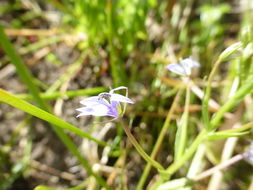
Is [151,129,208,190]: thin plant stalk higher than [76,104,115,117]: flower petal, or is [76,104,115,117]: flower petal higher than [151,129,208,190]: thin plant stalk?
[76,104,115,117]: flower petal

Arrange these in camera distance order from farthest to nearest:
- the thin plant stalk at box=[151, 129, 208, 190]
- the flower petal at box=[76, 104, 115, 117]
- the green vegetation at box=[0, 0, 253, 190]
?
1. the green vegetation at box=[0, 0, 253, 190]
2. the thin plant stalk at box=[151, 129, 208, 190]
3. the flower petal at box=[76, 104, 115, 117]

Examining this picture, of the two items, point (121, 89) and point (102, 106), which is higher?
point (102, 106)

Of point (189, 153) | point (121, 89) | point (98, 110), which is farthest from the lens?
point (121, 89)

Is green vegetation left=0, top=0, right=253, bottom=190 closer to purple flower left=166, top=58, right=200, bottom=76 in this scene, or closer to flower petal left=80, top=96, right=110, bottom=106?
purple flower left=166, top=58, right=200, bottom=76

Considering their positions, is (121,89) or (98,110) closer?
(98,110)

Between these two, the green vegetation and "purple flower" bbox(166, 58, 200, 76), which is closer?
"purple flower" bbox(166, 58, 200, 76)

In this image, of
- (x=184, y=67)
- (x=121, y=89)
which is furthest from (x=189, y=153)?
(x=121, y=89)

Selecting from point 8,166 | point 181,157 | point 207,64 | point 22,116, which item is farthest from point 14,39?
point 181,157

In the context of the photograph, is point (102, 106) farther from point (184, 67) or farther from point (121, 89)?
point (121, 89)

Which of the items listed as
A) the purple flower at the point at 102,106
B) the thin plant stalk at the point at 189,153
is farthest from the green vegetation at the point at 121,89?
the purple flower at the point at 102,106

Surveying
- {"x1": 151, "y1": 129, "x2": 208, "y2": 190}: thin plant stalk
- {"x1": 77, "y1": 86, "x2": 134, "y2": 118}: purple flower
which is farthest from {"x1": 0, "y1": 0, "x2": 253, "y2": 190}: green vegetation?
{"x1": 77, "y1": 86, "x2": 134, "y2": 118}: purple flower

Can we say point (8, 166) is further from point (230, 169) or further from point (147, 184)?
point (230, 169)
